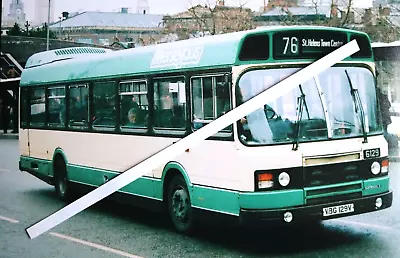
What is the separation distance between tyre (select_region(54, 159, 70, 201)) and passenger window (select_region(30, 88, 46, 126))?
286 mm

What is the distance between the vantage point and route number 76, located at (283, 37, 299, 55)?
3.76 m

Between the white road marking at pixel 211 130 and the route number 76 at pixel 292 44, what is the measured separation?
118 mm

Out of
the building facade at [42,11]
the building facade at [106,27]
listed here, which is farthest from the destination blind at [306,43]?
the building facade at [42,11]

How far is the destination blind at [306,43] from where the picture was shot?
3.63 metres

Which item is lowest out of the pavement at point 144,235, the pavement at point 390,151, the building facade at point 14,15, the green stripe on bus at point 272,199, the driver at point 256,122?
the pavement at point 144,235

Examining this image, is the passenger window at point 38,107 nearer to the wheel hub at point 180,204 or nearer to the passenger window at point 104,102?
the passenger window at point 104,102

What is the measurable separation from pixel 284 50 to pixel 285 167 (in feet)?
1.85

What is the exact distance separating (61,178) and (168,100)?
0.69 metres

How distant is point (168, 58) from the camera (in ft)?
13.9

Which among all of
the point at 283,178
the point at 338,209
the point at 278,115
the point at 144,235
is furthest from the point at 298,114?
the point at 144,235

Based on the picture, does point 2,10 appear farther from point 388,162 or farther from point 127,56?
point 388,162

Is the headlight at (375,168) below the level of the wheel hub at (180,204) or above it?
above

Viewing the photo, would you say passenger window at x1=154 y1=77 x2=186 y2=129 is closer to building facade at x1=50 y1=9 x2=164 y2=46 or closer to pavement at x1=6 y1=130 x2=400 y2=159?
building facade at x1=50 y1=9 x2=164 y2=46

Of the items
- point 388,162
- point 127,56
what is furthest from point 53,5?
point 388,162
